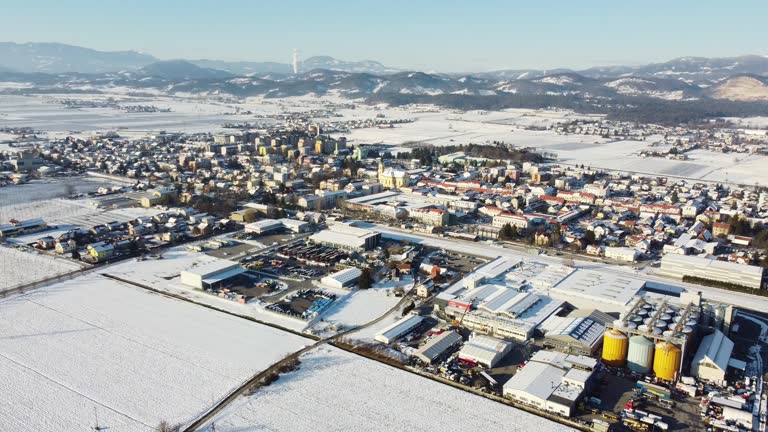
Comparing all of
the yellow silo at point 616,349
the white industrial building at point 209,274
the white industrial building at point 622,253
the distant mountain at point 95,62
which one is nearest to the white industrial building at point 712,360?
the yellow silo at point 616,349

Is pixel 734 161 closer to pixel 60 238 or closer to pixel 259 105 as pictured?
pixel 60 238

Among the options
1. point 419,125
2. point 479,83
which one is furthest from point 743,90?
point 419,125

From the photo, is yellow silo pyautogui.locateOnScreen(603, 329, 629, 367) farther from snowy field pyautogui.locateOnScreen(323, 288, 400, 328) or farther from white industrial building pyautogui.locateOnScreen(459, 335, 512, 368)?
snowy field pyautogui.locateOnScreen(323, 288, 400, 328)

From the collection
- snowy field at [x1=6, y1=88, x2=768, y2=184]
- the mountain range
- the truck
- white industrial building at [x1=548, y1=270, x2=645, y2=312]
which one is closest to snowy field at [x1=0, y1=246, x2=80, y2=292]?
white industrial building at [x1=548, y1=270, x2=645, y2=312]

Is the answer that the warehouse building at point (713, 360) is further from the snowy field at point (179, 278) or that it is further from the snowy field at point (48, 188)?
the snowy field at point (48, 188)

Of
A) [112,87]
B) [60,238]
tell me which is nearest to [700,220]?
[60,238]

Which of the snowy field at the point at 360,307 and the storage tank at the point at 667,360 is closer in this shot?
the storage tank at the point at 667,360
